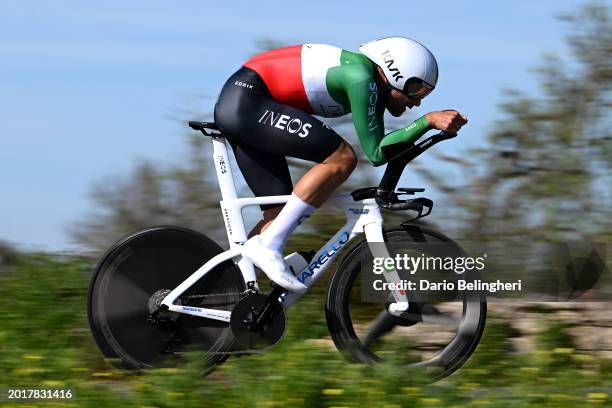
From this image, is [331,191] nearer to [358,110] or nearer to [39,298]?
[358,110]

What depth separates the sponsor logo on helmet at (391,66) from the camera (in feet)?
21.7

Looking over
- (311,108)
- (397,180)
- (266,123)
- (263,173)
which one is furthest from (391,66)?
(263,173)

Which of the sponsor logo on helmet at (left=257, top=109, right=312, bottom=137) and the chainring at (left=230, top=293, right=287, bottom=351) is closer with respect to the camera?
the sponsor logo on helmet at (left=257, top=109, right=312, bottom=137)

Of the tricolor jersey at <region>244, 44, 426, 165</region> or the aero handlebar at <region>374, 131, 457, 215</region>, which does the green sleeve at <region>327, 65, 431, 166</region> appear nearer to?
the tricolor jersey at <region>244, 44, 426, 165</region>

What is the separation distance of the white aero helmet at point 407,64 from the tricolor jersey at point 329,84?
3.3 inches

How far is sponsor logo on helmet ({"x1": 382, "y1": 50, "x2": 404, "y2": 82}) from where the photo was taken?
21.7ft

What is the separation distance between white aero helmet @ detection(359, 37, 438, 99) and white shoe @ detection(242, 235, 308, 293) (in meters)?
1.12

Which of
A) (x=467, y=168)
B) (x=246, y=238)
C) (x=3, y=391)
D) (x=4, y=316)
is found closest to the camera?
(x=3, y=391)

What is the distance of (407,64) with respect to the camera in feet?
21.6

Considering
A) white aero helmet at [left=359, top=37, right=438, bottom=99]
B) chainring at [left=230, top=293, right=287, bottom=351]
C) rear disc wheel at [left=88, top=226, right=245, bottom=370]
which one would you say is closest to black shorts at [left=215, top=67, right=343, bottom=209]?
white aero helmet at [left=359, top=37, right=438, bottom=99]

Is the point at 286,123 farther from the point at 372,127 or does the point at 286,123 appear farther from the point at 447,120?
the point at 447,120

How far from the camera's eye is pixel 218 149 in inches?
269

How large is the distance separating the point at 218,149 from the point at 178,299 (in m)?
0.87

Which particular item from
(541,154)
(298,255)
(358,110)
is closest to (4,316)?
(298,255)
